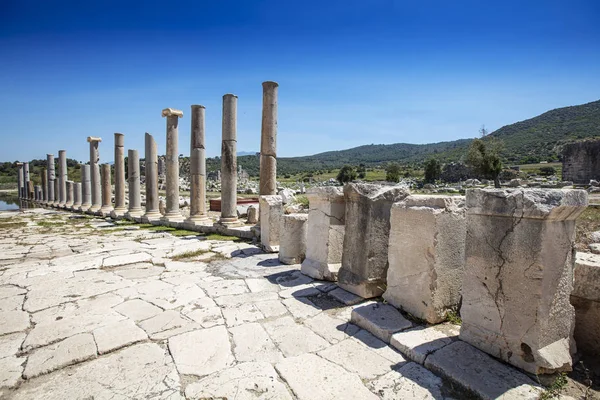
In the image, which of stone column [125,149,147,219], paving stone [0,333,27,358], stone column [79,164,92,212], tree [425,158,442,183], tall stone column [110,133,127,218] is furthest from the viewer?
tree [425,158,442,183]

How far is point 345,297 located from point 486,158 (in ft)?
109

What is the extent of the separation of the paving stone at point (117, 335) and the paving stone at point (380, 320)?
231 centimetres

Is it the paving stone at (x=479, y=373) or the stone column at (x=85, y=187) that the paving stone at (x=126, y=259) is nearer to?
the paving stone at (x=479, y=373)

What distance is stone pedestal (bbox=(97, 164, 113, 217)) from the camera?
16.8 m

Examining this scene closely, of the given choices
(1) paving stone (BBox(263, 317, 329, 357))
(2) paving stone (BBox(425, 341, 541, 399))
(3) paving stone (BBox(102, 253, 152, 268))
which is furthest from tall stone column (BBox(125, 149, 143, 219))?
(2) paving stone (BBox(425, 341, 541, 399))

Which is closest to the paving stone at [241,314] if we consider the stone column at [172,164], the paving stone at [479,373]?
the paving stone at [479,373]

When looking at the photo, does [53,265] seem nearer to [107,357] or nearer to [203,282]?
[203,282]

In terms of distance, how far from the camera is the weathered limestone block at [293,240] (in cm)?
598

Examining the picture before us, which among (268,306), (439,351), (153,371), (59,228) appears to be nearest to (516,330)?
(439,351)

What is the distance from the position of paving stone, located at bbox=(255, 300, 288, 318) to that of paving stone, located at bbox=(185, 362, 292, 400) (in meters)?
1.08

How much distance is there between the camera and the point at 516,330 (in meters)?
2.56

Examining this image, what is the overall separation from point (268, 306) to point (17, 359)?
2.50 metres

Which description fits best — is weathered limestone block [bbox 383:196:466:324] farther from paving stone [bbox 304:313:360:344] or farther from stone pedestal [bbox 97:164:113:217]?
stone pedestal [bbox 97:164:113:217]

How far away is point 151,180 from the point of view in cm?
1352
